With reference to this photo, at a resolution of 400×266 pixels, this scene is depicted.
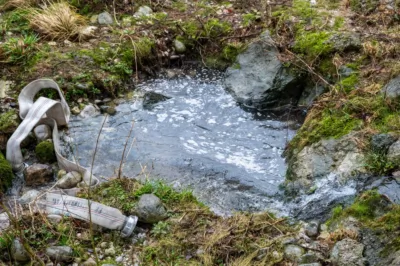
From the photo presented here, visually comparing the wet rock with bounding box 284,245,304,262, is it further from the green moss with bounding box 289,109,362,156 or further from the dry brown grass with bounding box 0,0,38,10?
the dry brown grass with bounding box 0,0,38,10

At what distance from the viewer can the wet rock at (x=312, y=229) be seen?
12.9ft

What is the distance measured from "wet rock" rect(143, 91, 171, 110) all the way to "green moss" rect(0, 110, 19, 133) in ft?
5.16

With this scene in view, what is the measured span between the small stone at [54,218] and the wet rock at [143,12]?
13.1ft

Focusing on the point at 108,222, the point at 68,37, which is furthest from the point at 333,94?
the point at 68,37

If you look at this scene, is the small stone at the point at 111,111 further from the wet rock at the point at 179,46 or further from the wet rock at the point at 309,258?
the wet rock at the point at 309,258

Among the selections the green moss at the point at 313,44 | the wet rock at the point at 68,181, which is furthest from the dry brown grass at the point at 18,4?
the green moss at the point at 313,44

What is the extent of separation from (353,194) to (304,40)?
9.12 feet

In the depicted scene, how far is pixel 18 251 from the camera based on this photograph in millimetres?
3691

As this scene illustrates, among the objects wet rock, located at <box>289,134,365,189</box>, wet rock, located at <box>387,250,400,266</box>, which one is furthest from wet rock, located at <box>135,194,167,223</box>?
wet rock, located at <box>387,250,400,266</box>

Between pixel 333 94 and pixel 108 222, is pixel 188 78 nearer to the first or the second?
pixel 333 94

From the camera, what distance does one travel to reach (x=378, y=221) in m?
3.63

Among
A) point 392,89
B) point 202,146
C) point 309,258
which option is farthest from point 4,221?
point 392,89

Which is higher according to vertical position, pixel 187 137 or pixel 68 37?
pixel 68 37

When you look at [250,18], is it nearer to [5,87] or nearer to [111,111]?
[111,111]
